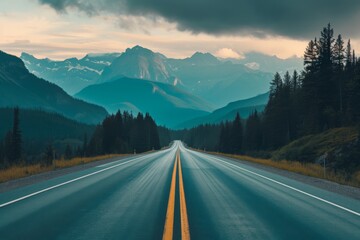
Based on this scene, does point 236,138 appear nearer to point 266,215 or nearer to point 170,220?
point 266,215

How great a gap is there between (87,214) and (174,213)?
81.9 inches

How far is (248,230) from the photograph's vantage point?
8.07 meters

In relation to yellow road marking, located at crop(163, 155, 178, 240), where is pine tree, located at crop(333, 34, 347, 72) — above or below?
above

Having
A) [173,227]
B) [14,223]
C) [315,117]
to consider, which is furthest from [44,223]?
[315,117]

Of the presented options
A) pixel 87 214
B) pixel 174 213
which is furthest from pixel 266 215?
pixel 87 214

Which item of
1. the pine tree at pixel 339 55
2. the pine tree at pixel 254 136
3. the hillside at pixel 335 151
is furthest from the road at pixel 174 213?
the pine tree at pixel 254 136

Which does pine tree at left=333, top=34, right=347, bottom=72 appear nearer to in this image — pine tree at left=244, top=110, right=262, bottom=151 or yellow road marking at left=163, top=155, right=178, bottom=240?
pine tree at left=244, top=110, right=262, bottom=151

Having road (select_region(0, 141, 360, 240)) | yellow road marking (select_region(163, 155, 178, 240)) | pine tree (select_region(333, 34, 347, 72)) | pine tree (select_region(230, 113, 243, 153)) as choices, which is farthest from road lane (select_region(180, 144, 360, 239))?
pine tree (select_region(230, 113, 243, 153))

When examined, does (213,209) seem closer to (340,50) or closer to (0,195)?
(0,195)

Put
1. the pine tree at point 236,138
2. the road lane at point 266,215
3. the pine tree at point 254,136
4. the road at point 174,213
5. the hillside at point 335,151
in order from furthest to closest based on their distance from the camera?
the pine tree at point 236,138, the pine tree at point 254,136, the hillside at point 335,151, the road lane at point 266,215, the road at point 174,213

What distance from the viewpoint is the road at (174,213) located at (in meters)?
7.79

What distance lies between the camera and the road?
25.6 feet

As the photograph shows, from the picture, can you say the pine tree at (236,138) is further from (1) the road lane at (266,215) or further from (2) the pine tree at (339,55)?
(1) the road lane at (266,215)

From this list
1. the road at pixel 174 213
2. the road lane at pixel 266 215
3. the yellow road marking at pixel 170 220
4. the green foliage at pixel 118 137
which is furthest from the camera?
the green foliage at pixel 118 137
